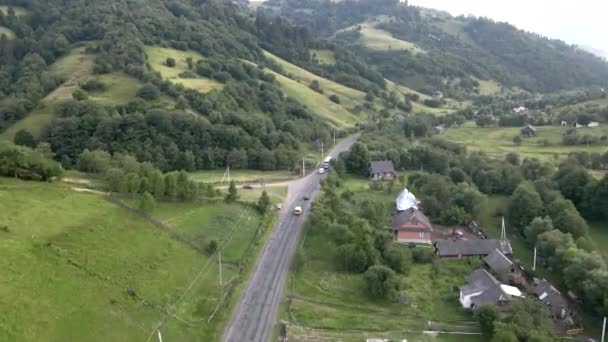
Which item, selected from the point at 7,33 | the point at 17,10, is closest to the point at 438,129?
the point at 7,33

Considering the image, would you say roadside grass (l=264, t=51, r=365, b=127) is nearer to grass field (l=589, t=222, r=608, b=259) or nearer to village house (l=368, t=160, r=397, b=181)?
village house (l=368, t=160, r=397, b=181)

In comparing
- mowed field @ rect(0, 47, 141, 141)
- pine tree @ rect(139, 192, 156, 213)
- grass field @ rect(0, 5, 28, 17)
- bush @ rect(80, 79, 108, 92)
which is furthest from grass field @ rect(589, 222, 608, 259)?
grass field @ rect(0, 5, 28, 17)

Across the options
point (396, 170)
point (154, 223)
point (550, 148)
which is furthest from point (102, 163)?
point (550, 148)

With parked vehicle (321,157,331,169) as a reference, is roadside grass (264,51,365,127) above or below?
above

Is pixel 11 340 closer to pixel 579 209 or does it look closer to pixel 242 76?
pixel 579 209

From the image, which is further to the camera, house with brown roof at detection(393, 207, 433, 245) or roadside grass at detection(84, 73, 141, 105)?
roadside grass at detection(84, 73, 141, 105)

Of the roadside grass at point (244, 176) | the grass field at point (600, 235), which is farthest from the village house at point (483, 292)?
the roadside grass at point (244, 176)
